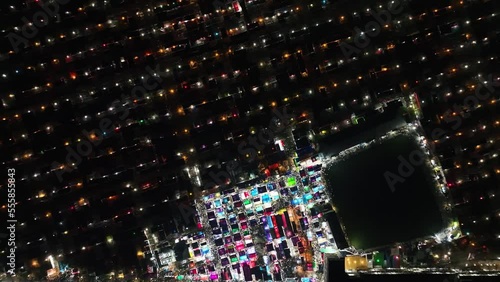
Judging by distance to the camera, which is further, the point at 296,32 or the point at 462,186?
the point at 296,32

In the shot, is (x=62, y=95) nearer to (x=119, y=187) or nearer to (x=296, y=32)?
(x=119, y=187)

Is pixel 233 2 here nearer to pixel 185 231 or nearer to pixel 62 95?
pixel 62 95

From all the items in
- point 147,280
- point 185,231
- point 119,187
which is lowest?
point 147,280

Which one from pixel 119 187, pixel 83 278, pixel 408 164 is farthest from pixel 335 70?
pixel 83 278

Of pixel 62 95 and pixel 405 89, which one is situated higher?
pixel 62 95

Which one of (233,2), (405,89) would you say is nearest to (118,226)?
(233,2)

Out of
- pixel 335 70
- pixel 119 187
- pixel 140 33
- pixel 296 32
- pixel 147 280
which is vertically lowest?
pixel 147 280
